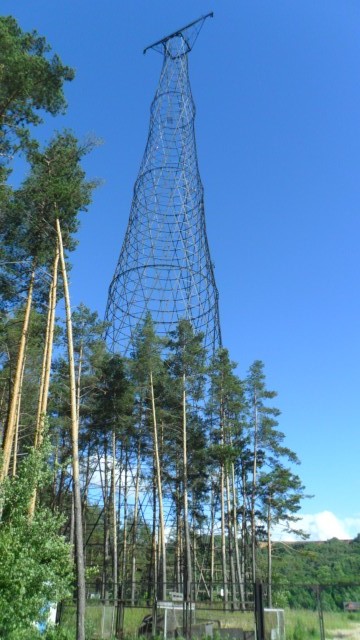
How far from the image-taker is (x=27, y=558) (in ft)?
31.1

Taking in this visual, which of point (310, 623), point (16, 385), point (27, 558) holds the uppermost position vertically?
point (16, 385)

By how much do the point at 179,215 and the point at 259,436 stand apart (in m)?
13.5

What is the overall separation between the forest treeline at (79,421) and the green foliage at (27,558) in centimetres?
2

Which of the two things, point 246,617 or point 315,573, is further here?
point 315,573

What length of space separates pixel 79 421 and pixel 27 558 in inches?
819

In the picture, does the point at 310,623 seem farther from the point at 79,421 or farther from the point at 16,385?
the point at 79,421

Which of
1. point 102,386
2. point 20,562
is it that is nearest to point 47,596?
point 20,562

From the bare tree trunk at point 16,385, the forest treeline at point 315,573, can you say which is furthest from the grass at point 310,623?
the bare tree trunk at point 16,385

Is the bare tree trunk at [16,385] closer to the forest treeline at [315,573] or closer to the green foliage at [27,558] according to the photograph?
the green foliage at [27,558]

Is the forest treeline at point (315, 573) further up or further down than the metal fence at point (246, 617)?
further up

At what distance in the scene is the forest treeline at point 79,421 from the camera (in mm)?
10680

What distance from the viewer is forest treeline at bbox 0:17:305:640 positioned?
1068 cm

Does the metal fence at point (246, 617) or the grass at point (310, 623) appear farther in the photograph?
the metal fence at point (246, 617)

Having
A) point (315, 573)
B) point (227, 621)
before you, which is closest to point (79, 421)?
point (227, 621)
